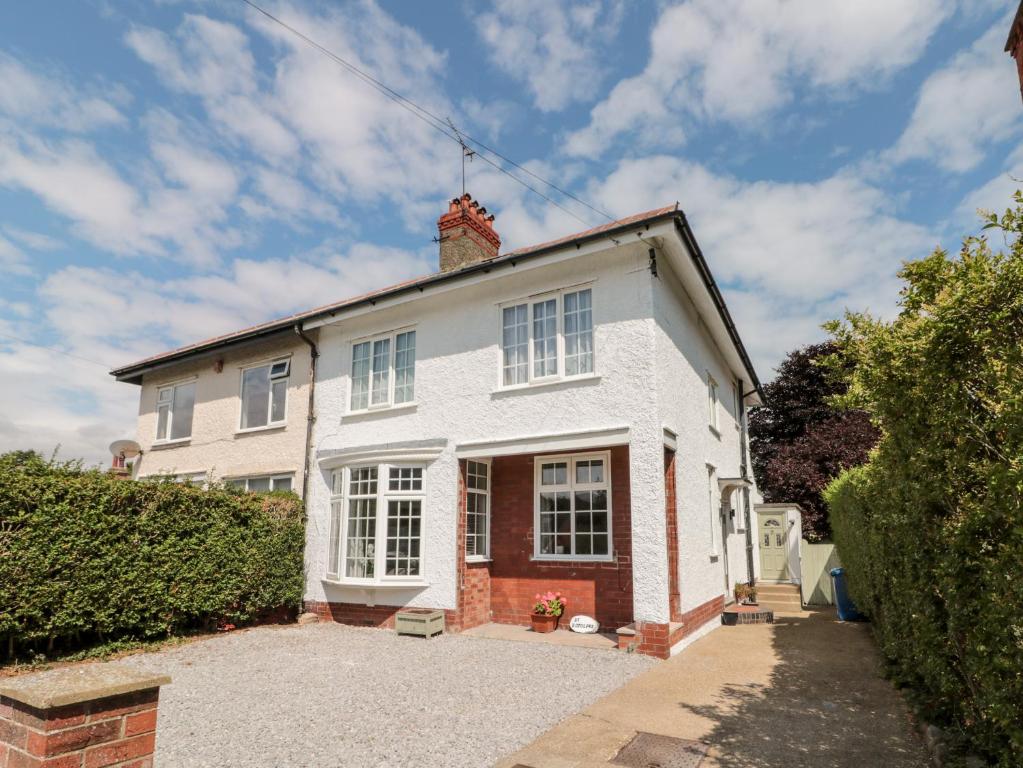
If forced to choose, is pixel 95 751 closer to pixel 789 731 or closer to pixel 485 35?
pixel 789 731

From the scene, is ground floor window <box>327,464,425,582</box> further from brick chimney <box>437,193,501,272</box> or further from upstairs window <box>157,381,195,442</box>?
upstairs window <box>157,381,195,442</box>

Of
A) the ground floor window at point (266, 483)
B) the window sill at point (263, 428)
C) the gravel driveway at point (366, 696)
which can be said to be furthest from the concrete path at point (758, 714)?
the window sill at point (263, 428)

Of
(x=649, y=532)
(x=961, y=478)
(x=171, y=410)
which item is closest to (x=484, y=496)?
(x=649, y=532)

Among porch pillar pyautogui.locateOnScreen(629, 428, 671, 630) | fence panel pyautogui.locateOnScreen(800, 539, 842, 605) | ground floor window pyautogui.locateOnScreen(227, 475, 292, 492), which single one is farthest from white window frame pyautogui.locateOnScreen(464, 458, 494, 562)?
fence panel pyautogui.locateOnScreen(800, 539, 842, 605)

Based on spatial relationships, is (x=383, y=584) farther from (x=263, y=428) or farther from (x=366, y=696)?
(x=263, y=428)

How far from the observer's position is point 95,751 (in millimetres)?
2436

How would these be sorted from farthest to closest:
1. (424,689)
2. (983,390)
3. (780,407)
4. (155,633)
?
(780,407)
(155,633)
(424,689)
(983,390)

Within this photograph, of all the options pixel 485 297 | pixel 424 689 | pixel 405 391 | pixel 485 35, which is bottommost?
A: pixel 424 689

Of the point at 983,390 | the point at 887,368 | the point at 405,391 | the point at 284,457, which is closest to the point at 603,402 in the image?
the point at 405,391

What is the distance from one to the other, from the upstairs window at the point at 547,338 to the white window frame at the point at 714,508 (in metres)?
4.11

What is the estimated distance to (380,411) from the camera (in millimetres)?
12242

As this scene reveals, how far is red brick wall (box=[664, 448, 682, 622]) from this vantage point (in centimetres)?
945

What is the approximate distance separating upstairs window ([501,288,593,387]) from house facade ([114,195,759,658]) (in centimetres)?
3

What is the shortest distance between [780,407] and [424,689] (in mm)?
23827
